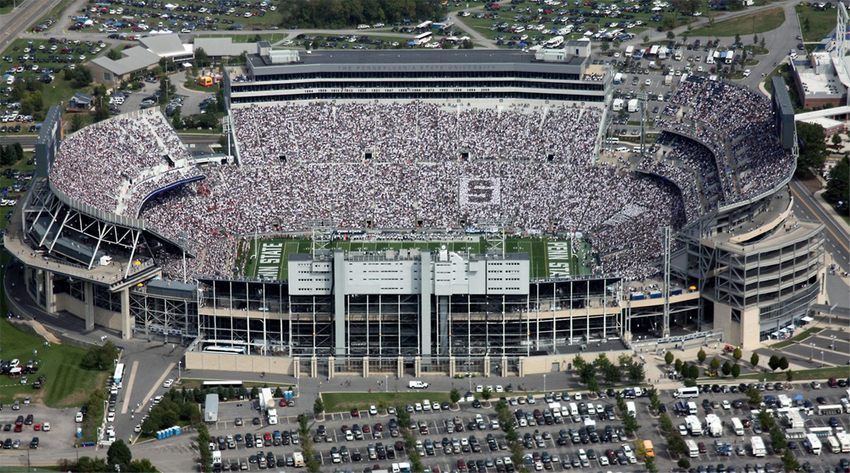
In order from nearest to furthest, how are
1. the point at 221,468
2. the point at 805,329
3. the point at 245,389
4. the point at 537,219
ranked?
the point at 221,468
the point at 245,389
the point at 805,329
the point at 537,219

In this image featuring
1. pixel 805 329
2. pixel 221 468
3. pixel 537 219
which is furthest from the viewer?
pixel 537 219

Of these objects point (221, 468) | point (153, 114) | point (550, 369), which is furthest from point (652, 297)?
point (153, 114)

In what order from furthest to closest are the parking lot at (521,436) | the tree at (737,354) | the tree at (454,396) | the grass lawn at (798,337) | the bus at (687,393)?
the grass lawn at (798,337)
the tree at (737,354)
the bus at (687,393)
the tree at (454,396)
the parking lot at (521,436)

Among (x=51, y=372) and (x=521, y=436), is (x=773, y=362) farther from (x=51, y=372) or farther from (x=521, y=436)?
(x=51, y=372)

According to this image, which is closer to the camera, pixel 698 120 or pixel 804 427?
pixel 804 427

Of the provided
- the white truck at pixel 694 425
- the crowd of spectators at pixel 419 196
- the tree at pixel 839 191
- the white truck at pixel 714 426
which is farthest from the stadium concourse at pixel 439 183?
the white truck at pixel 714 426

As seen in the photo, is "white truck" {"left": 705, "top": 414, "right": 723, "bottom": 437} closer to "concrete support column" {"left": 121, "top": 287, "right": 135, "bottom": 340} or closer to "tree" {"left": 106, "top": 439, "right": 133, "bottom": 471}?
"tree" {"left": 106, "top": 439, "right": 133, "bottom": 471}

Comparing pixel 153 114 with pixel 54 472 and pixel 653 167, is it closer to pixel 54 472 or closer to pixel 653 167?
pixel 653 167

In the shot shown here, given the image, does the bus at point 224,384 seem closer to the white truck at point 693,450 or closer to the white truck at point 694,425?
the white truck at point 694,425
